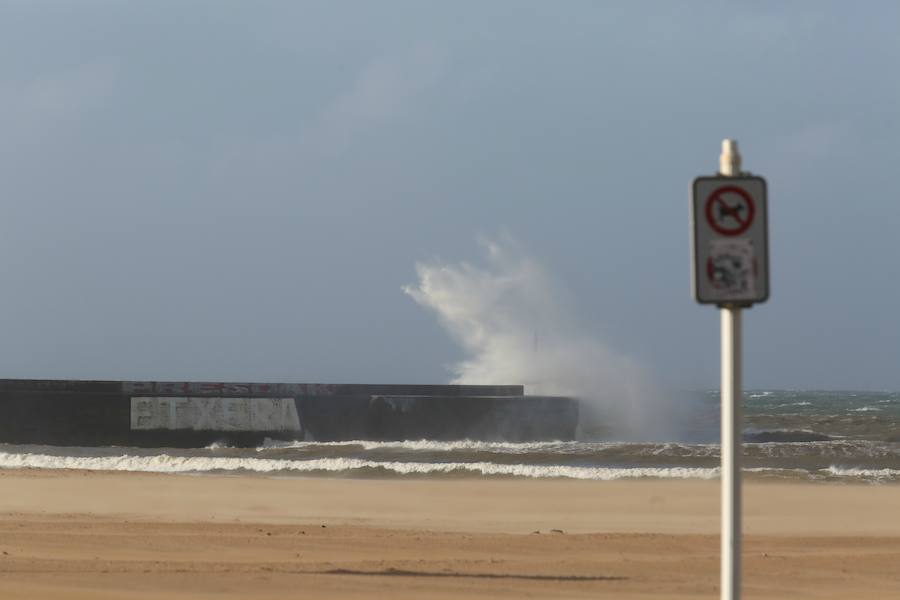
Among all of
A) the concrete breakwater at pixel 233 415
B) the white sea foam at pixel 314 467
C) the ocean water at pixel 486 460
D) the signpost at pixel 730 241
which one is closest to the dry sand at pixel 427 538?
the white sea foam at pixel 314 467

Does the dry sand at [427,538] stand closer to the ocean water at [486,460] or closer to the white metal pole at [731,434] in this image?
the ocean water at [486,460]

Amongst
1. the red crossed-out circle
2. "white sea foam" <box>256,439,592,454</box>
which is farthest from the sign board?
"white sea foam" <box>256,439,592,454</box>

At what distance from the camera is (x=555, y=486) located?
703 inches

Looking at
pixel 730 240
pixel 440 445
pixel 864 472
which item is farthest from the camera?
pixel 440 445

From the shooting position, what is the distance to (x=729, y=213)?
423 cm

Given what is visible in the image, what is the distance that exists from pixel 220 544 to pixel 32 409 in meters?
19.8

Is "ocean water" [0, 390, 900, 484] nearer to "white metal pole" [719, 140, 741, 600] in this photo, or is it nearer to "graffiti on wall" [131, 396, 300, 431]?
"graffiti on wall" [131, 396, 300, 431]

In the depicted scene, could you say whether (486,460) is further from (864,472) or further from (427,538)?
(427,538)

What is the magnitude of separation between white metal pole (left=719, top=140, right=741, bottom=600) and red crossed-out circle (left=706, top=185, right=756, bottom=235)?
8 centimetres

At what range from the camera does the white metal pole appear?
429cm

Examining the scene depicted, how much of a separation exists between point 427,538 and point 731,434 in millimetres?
7899

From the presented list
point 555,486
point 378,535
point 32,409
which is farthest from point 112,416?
point 378,535

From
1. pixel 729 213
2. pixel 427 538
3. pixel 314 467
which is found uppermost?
pixel 729 213

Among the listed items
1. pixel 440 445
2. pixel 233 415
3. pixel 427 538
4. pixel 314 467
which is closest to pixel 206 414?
pixel 233 415
